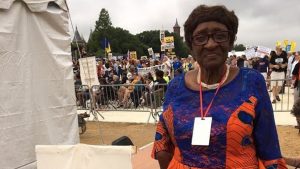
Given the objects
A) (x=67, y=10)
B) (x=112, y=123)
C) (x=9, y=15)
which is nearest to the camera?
(x=9, y=15)

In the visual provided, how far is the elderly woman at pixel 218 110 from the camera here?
1731 millimetres

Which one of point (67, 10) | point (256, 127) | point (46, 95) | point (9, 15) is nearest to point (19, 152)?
point (46, 95)

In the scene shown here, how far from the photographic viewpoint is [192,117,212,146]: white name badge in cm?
173

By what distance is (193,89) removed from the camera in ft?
6.29

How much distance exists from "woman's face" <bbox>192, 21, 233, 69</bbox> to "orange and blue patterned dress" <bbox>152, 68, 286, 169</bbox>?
124 millimetres

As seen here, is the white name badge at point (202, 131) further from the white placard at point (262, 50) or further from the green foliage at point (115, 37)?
the green foliage at point (115, 37)

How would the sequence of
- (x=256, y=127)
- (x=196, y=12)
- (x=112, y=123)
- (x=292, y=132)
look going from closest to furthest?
(x=256, y=127) → (x=196, y=12) → (x=292, y=132) → (x=112, y=123)

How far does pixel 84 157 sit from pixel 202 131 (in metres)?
1.49

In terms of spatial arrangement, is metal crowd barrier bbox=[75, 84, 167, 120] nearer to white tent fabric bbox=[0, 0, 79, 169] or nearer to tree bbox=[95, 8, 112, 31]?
white tent fabric bbox=[0, 0, 79, 169]

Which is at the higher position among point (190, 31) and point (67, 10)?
point (67, 10)

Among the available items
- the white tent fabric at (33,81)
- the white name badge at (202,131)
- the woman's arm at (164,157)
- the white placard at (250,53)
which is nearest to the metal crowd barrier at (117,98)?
the white tent fabric at (33,81)

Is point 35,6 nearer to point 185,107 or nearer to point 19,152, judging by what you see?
point 19,152

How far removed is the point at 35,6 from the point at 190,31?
12.4 ft

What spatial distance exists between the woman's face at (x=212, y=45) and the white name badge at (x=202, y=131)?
281 mm
